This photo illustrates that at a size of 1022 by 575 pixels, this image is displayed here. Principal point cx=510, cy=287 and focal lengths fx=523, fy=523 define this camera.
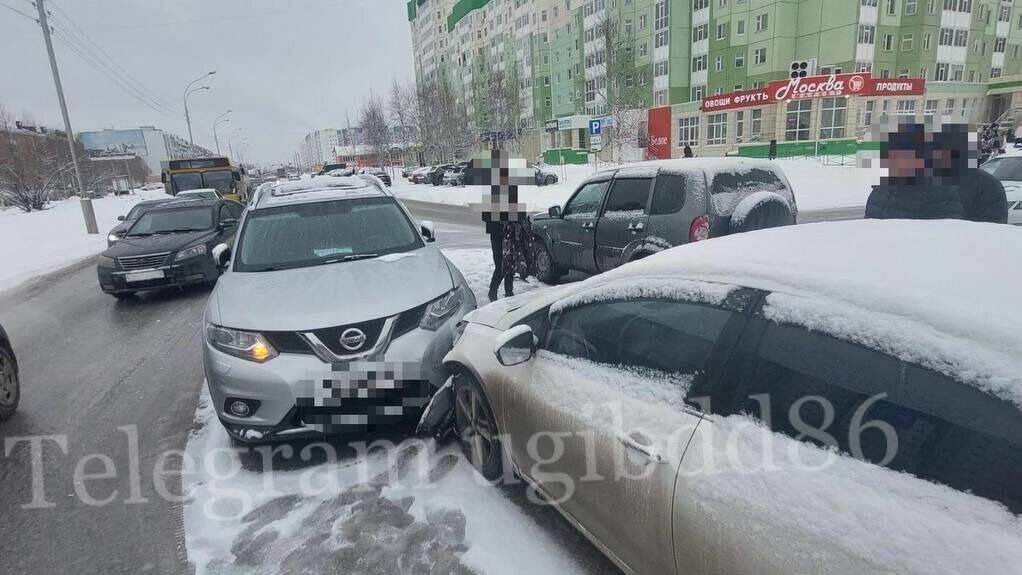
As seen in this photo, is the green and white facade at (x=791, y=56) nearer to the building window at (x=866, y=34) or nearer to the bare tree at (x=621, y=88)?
the building window at (x=866, y=34)

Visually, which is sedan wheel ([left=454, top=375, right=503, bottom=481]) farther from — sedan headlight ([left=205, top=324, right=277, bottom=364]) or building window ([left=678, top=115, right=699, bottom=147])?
building window ([left=678, top=115, right=699, bottom=147])

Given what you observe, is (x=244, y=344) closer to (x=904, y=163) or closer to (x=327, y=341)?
(x=327, y=341)

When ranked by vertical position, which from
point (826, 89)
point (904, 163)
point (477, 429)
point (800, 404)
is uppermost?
point (826, 89)

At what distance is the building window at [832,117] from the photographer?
37.1 metres

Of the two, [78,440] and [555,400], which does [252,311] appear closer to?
[78,440]

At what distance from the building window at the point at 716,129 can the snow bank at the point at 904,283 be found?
1751 inches

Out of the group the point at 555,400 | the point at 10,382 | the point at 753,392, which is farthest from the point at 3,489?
the point at 753,392

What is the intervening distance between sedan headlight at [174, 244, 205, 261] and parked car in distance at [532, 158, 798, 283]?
6.06 meters

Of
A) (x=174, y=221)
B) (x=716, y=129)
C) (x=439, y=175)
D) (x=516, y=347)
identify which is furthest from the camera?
(x=716, y=129)

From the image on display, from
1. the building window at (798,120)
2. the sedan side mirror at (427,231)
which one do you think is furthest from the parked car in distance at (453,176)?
the sedan side mirror at (427,231)

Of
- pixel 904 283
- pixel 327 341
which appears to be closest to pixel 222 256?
pixel 327 341

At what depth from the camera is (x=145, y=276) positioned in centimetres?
803

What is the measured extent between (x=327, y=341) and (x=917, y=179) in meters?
4.32

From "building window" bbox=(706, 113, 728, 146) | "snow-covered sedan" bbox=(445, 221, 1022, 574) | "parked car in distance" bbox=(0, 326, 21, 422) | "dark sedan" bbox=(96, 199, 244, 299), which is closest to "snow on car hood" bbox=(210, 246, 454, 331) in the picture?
"snow-covered sedan" bbox=(445, 221, 1022, 574)
